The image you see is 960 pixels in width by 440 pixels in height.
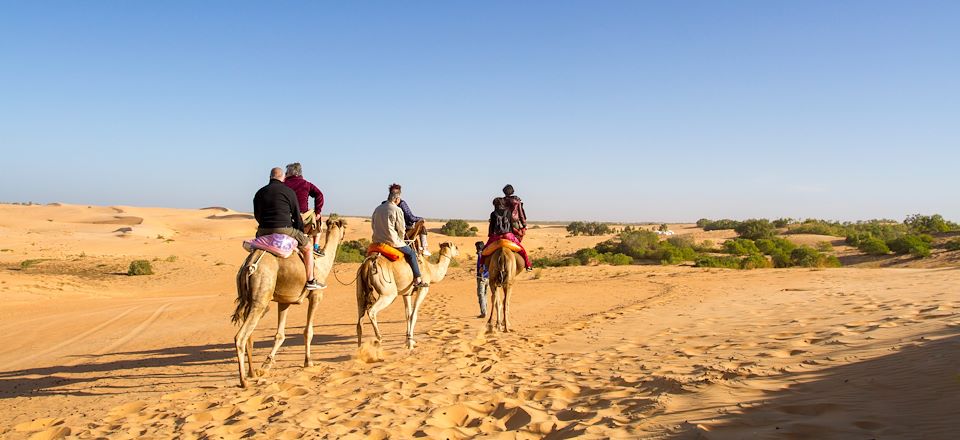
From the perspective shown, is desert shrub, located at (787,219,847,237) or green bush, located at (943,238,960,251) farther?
desert shrub, located at (787,219,847,237)

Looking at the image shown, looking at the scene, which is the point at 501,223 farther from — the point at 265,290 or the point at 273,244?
the point at 265,290

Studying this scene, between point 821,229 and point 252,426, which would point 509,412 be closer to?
point 252,426

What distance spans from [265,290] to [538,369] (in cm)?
376

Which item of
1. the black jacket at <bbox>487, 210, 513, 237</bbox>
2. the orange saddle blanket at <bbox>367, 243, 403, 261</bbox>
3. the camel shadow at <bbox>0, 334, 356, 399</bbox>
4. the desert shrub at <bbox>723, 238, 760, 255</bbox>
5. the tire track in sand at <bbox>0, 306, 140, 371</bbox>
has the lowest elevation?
the tire track in sand at <bbox>0, 306, 140, 371</bbox>

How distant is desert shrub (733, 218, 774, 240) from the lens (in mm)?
43344

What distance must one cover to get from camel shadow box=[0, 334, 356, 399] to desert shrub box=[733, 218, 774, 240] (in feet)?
127

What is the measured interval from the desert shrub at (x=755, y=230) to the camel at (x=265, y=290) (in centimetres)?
3983

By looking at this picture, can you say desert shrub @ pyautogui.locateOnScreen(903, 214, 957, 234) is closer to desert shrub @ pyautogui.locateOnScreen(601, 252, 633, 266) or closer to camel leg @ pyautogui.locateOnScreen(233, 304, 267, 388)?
desert shrub @ pyautogui.locateOnScreen(601, 252, 633, 266)

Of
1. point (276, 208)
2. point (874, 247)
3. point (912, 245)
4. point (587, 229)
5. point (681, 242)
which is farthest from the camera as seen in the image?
point (587, 229)

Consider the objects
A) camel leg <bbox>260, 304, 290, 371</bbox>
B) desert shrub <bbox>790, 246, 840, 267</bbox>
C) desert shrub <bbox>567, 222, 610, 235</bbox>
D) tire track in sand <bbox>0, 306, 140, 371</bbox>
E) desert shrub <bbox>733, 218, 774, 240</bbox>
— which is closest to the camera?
camel leg <bbox>260, 304, 290, 371</bbox>

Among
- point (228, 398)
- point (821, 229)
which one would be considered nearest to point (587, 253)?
point (821, 229)

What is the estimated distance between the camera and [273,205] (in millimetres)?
8359

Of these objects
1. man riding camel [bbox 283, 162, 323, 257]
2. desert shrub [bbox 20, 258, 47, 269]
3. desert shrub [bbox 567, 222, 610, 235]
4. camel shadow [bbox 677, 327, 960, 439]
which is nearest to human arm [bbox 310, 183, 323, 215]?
man riding camel [bbox 283, 162, 323, 257]

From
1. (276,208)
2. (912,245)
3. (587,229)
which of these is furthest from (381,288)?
(587,229)
